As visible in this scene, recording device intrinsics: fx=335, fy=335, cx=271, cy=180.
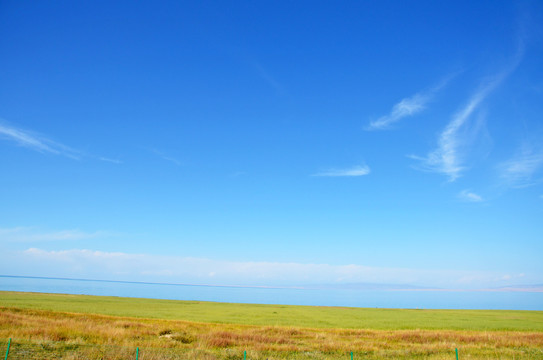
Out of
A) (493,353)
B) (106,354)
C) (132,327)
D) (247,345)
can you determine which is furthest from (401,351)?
(132,327)

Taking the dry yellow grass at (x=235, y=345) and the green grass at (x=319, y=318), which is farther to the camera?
the green grass at (x=319, y=318)

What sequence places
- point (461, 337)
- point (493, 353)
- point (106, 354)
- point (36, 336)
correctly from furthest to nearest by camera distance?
point (461, 337) < point (36, 336) < point (493, 353) < point (106, 354)

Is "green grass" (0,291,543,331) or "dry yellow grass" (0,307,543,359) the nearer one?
"dry yellow grass" (0,307,543,359)

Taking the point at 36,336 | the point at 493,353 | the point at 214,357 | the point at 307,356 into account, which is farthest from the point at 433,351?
the point at 36,336

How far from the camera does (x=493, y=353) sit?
22.0m

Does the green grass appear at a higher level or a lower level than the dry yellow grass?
lower

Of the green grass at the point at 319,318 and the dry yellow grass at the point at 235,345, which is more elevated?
the dry yellow grass at the point at 235,345

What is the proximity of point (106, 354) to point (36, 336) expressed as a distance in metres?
9.28

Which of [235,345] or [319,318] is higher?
[235,345]

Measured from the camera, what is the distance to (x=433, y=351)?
73.9 feet

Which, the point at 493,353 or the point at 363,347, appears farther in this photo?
the point at 363,347

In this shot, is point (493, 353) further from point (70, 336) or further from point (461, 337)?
point (70, 336)

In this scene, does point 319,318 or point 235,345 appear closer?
point 235,345

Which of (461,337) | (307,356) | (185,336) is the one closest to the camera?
(307,356)
